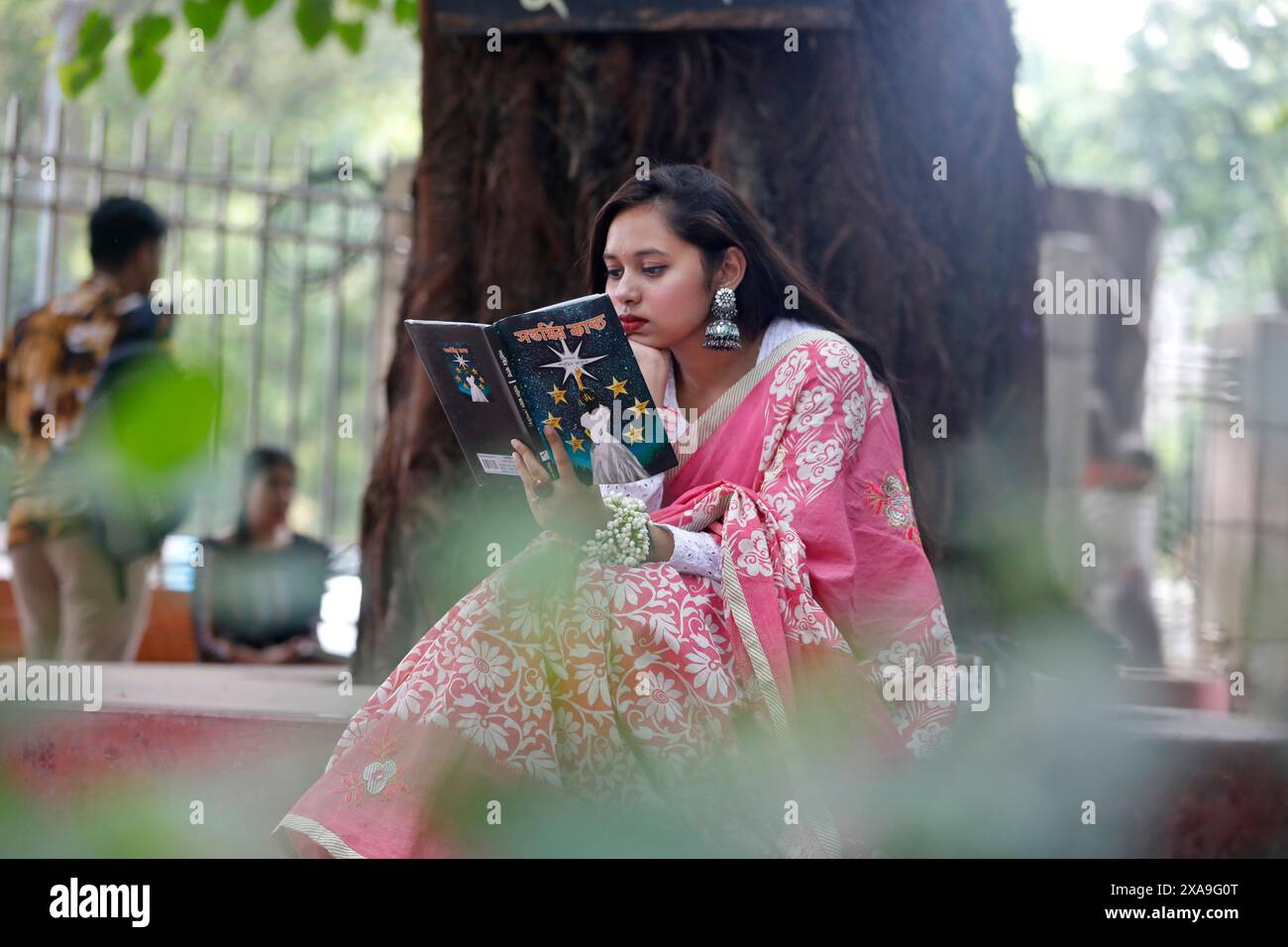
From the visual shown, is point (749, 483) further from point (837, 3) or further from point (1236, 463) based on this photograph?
point (1236, 463)

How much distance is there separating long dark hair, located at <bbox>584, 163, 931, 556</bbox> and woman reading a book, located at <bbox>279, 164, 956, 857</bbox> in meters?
0.25

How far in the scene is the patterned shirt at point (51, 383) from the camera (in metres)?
5.38

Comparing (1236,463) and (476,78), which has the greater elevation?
(476,78)

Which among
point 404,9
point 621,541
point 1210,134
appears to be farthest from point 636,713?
point 1210,134

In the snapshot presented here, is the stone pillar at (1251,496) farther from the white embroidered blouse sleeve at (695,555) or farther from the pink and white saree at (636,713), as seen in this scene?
the white embroidered blouse sleeve at (695,555)

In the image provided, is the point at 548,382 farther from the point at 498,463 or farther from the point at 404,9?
the point at 404,9

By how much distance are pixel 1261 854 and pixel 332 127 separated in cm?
1952

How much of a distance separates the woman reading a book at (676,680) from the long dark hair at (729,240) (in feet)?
0.81

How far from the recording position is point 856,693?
9.64 ft

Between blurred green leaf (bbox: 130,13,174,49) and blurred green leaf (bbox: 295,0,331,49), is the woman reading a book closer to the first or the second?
blurred green leaf (bbox: 295,0,331,49)

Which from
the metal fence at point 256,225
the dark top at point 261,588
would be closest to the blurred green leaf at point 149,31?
the metal fence at point 256,225

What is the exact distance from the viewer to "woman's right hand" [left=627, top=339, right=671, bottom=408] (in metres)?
3.41
